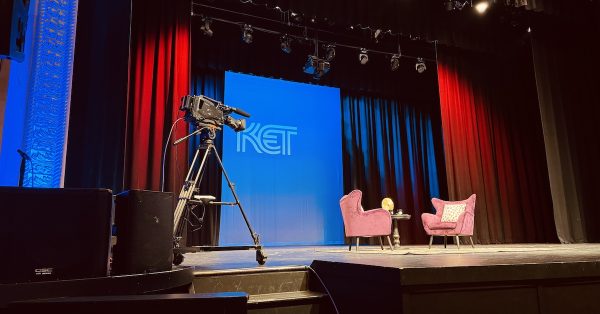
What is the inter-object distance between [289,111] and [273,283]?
5540mm

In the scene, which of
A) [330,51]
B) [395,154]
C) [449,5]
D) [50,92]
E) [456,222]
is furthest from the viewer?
[395,154]

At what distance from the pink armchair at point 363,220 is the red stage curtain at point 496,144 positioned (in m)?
2.97

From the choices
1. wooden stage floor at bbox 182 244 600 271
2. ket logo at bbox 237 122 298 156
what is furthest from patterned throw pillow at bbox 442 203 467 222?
ket logo at bbox 237 122 298 156

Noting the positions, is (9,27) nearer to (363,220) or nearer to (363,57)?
(363,220)

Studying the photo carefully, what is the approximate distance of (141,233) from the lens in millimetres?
1619

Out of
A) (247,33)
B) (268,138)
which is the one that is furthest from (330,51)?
(268,138)

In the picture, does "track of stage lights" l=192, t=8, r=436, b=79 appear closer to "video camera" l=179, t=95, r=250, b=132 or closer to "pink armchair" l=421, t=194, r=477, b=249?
"pink armchair" l=421, t=194, r=477, b=249

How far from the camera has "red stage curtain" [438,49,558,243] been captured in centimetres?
744

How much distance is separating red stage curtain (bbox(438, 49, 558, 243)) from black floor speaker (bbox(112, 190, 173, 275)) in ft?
20.7

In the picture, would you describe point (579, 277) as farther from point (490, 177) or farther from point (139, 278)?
point (490, 177)

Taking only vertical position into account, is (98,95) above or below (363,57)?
below

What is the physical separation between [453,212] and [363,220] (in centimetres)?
129

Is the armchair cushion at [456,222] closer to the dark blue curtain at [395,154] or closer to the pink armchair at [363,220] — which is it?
the pink armchair at [363,220]

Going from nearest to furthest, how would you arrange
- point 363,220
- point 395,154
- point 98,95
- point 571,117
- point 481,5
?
point 98,95, point 363,220, point 481,5, point 571,117, point 395,154
